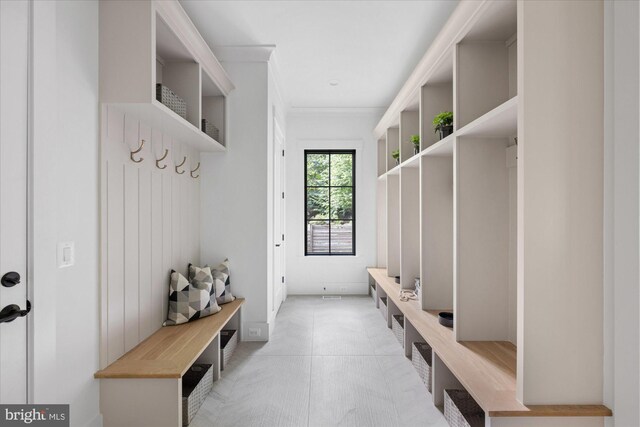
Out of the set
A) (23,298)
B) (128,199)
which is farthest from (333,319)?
(23,298)

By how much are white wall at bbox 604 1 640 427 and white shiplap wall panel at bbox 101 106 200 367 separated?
2430 mm

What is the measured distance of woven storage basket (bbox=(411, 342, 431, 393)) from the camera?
2.42 m

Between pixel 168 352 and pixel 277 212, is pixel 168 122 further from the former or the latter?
pixel 277 212

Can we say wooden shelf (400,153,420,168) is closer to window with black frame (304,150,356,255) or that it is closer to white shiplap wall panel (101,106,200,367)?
window with black frame (304,150,356,255)

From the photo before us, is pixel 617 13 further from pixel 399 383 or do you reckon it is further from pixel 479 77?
pixel 399 383

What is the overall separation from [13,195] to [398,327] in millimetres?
3013

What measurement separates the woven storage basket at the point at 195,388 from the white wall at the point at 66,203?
17.1 inches

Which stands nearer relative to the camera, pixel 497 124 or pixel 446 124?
pixel 497 124

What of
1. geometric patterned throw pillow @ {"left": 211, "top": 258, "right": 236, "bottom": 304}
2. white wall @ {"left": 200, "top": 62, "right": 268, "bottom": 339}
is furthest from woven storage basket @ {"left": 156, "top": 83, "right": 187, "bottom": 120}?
geometric patterned throw pillow @ {"left": 211, "top": 258, "right": 236, "bottom": 304}

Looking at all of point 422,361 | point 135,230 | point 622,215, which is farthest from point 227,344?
point 622,215

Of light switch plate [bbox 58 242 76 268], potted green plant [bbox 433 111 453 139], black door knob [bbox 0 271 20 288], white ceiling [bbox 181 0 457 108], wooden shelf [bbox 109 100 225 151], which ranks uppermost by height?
white ceiling [bbox 181 0 457 108]

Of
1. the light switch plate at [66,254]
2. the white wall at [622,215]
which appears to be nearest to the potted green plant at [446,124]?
the white wall at [622,215]

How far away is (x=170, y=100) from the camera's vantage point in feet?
7.32

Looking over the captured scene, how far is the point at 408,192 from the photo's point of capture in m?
3.71
